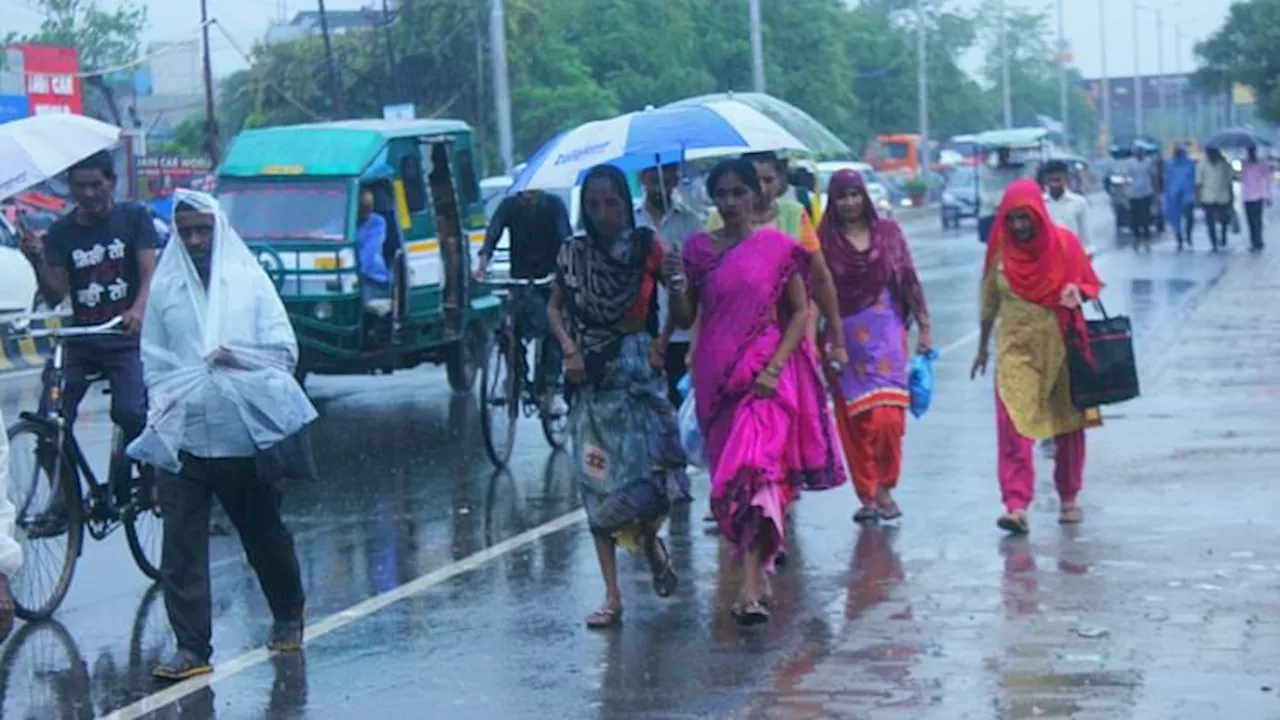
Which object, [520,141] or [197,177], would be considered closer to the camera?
[197,177]

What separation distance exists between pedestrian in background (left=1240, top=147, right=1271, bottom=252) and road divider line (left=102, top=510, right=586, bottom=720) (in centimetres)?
2394

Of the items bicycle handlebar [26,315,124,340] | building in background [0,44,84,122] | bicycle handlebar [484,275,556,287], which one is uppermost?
building in background [0,44,84,122]

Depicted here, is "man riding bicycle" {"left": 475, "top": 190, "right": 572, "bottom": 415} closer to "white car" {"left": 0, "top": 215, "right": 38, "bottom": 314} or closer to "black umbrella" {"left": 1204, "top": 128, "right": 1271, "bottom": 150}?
"white car" {"left": 0, "top": 215, "right": 38, "bottom": 314}

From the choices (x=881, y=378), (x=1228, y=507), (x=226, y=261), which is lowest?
(x=1228, y=507)

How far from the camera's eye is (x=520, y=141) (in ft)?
169

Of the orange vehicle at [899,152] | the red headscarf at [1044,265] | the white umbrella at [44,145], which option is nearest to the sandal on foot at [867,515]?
the red headscarf at [1044,265]

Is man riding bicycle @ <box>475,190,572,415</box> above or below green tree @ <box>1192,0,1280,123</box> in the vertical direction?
below

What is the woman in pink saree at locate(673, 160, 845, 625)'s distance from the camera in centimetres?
828

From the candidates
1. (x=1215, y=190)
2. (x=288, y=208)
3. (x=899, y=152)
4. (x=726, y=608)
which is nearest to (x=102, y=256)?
(x=726, y=608)

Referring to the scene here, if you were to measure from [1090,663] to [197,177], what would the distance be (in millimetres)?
35002

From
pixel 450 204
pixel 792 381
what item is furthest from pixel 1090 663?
pixel 450 204

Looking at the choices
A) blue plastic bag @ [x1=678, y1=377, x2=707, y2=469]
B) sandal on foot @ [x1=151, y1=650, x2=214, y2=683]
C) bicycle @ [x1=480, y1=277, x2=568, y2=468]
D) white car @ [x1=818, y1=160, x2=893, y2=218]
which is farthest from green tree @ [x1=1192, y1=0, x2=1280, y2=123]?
sandal on foot @ [x1=151, y1=650, x2=214, y2=683]

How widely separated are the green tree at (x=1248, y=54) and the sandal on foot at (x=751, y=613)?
1386 inches

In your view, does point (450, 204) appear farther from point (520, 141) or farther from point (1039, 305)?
point (520, 141)
